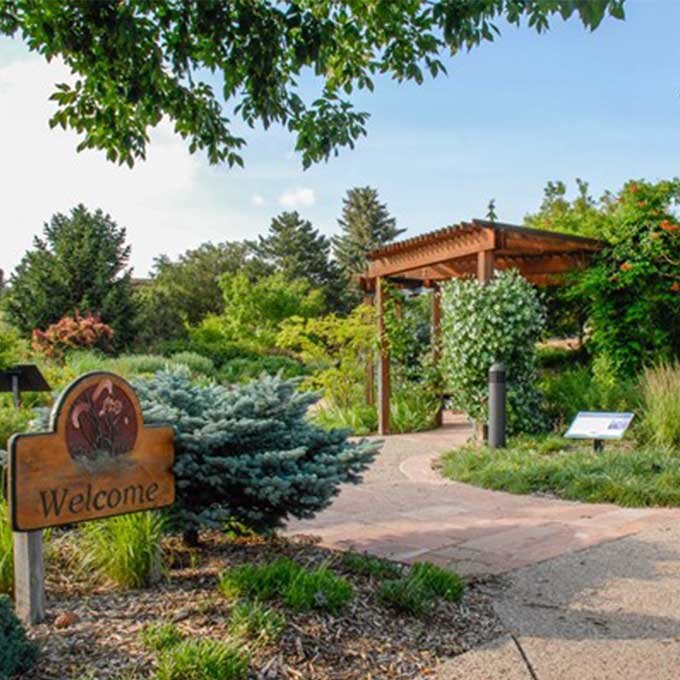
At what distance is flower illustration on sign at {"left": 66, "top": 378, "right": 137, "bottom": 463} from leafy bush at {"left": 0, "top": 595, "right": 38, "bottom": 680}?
Answer: 683 millimetres

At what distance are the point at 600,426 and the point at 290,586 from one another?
453 cm

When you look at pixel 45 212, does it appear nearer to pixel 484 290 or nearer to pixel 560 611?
pixel 484 290

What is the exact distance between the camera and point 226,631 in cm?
268

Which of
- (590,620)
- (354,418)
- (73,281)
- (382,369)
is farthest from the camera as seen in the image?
(73,281)

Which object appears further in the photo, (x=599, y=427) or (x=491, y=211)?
(x=491, y=211)

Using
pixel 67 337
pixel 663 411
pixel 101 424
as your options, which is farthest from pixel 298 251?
pixel 101 424

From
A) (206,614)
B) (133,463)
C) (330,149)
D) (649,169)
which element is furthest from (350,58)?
(649,169)

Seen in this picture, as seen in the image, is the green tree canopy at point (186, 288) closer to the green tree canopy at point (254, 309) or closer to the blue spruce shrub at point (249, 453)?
the green tree canopy at point (254, 309)

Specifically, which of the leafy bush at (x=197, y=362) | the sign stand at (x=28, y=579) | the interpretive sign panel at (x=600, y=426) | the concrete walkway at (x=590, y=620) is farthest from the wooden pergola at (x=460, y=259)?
the leafy bush at (x=197, y=362)

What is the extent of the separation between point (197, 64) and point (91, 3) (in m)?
0.75

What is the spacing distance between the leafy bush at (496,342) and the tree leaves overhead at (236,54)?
4.21 metres

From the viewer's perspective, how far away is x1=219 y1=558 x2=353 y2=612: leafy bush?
2.91 metres

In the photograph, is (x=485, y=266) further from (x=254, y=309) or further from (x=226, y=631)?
(x=254, y=309)

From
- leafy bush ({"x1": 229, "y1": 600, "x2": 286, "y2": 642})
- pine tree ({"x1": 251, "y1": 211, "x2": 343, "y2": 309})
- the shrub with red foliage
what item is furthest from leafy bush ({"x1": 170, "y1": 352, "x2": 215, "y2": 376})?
pine tree ({"x1": 251, "y1": 211, "x2": 343, "y2": 309})
